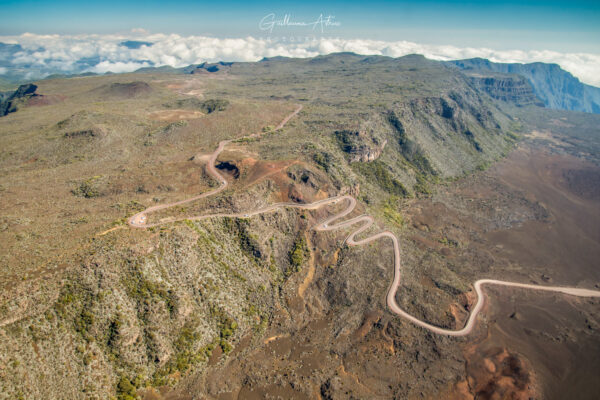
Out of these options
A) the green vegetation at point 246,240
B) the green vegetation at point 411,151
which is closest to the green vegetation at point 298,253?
the green vegetation at point 246,240

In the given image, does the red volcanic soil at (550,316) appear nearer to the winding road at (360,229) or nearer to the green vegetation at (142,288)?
the winding road at (360,229)

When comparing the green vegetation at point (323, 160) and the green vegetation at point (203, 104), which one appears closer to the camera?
the green vegetation at point (323, 160)

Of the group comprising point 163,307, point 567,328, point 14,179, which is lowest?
A: point 567,328

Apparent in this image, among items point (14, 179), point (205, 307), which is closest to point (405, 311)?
point (205, 307)

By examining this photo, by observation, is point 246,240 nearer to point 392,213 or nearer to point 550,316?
point 392,213

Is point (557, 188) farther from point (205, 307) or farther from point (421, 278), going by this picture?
point (205, 307)

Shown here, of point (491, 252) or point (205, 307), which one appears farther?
point (491, 252)

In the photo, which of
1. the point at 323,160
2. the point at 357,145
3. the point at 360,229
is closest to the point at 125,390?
the point at 360,229

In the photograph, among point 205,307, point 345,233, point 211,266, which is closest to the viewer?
point 205,307
